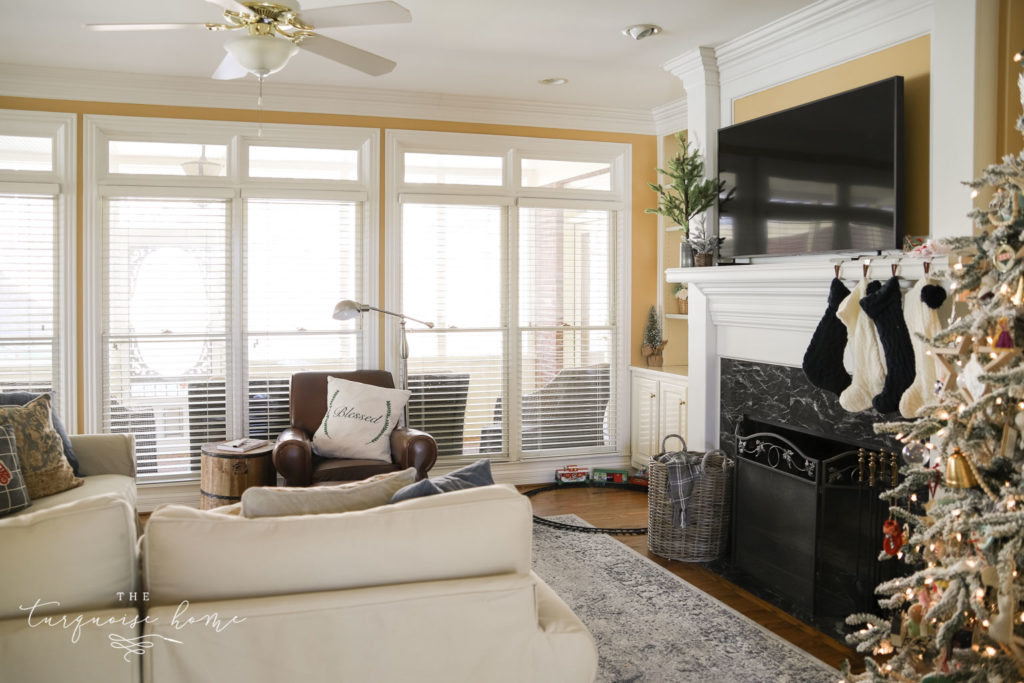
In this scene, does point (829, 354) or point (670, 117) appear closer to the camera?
point (829, 354)

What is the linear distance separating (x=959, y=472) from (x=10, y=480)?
11.2 ft

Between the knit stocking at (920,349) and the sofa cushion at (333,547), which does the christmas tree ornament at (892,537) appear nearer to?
the knit stocking at (920,349)

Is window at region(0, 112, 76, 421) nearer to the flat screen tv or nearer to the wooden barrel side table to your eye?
the wooden barrel side table

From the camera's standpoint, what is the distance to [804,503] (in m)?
3.47

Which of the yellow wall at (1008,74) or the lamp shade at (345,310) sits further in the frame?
the lamp shade at (345,310)

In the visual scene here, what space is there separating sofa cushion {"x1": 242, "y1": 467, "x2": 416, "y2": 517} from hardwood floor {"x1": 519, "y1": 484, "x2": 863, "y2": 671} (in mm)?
1841

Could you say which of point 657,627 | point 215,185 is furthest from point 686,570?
point 215,185

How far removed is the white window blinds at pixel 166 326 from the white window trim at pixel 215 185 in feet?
0.20

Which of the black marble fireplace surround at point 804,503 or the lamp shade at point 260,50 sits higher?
the lamp shade at point 260,50

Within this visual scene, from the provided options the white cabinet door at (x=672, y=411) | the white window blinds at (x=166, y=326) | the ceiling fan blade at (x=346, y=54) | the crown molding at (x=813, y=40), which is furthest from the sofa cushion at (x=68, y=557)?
the white cabinet door at (x=672, y=411)

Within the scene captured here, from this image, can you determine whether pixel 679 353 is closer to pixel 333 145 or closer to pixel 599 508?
pixel 599 508

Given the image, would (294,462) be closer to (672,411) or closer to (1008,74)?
(672,411)

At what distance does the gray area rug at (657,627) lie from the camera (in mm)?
2916

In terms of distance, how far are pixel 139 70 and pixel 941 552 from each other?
15.6 ft
